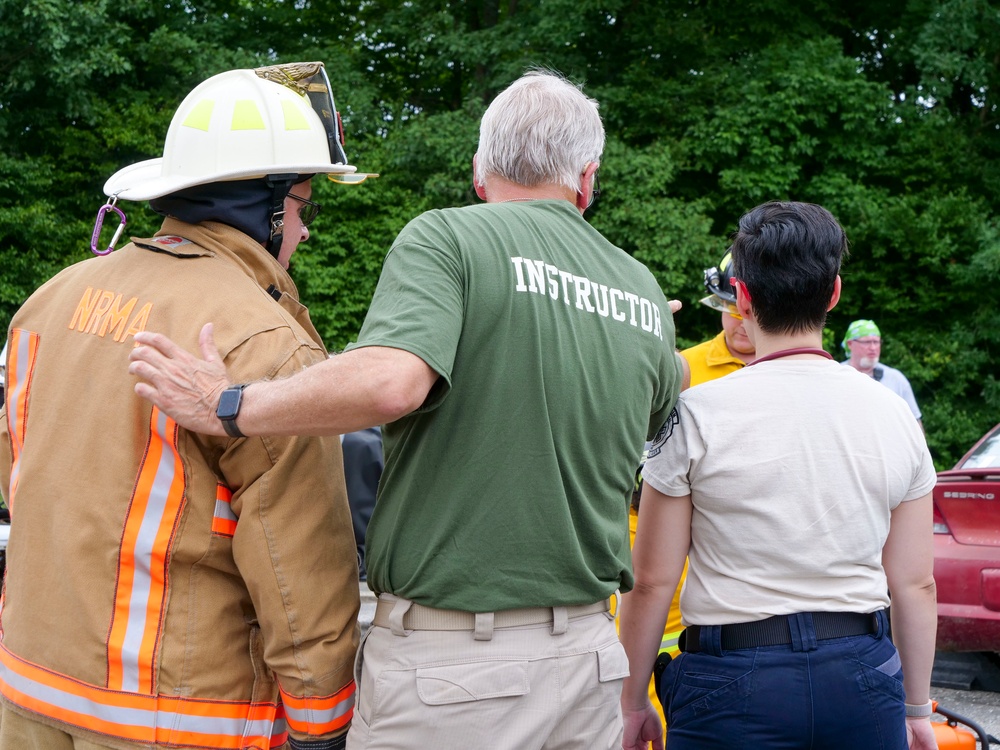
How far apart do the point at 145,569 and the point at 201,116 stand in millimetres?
966

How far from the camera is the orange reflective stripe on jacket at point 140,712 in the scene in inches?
76.7

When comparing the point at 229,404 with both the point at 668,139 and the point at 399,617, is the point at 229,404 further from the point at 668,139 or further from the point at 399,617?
the point at 668,139

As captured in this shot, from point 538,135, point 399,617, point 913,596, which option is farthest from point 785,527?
point 538,135

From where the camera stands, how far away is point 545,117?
219cm

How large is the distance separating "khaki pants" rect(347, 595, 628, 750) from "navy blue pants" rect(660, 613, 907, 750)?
0.97ft

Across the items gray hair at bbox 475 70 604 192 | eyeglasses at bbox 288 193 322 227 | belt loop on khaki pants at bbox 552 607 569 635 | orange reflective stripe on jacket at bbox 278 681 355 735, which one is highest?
gray hair at bbox 475 70 604 192

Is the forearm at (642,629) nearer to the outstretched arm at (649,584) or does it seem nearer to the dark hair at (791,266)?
the outstretched arm at (649,584)

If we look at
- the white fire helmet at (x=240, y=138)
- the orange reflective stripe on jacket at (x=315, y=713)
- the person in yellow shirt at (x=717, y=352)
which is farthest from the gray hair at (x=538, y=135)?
the person in yellow shirt at (x=717, y=352)

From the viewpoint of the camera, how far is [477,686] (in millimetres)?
1927

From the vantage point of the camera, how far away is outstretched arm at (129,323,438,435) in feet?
5.73

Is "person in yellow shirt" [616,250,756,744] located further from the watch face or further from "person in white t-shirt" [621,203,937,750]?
the watch face

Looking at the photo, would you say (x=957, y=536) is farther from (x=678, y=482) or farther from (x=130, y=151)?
(x=130, y=151)

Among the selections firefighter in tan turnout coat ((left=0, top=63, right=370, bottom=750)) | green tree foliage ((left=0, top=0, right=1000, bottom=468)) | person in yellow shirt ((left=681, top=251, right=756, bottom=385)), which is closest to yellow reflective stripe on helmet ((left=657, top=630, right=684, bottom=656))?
person in yellow shirt ((left=681, top=251, right=756, bottom=385))

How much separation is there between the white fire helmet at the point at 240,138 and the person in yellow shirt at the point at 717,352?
1.70 metres
